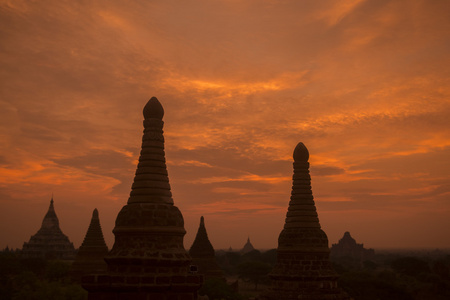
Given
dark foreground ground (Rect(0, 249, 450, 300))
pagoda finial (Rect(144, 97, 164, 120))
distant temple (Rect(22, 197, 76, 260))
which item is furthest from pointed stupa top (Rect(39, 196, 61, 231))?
pagoda finial (Rect(144, 97, 164, 120))

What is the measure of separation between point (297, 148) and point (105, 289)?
1316cm

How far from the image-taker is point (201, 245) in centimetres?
4853

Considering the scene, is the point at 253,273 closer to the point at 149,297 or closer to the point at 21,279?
the point at 21,279

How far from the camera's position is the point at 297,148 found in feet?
78.1

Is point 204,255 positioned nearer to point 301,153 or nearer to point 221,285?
point 221,285

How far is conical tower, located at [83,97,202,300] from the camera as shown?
13.6 m

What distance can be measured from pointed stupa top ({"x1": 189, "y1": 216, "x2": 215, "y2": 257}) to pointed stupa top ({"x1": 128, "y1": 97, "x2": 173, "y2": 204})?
33.6m

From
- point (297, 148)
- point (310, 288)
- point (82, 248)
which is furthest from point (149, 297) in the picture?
point (82, 248)

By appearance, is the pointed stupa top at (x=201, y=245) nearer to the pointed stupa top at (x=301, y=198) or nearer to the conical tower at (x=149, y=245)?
the pointed stupa top at (x=301, y=198)

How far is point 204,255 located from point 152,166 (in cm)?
3472

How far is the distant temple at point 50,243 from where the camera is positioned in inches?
4887

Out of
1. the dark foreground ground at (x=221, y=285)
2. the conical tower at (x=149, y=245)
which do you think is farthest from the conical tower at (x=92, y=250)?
the conical tower at (x=149, y=245)

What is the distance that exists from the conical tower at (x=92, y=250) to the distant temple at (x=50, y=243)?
3378 inches

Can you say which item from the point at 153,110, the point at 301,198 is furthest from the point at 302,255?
the point at 153,110
